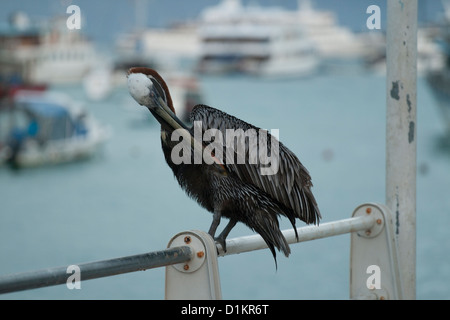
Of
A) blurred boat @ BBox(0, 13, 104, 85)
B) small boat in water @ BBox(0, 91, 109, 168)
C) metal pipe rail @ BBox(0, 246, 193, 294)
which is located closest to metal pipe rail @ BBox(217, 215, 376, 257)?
metal pipe rail @ BBox(0, 246, 193, 294)

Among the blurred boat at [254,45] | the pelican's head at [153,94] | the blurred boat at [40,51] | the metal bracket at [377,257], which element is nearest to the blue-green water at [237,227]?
the blurred boat at [254,45]

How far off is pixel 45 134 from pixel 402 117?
23.5 m

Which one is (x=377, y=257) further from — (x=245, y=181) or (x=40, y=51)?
(x=40, y=51)

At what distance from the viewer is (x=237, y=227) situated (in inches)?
720

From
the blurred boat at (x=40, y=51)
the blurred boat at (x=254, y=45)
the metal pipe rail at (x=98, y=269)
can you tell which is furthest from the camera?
the blurred boat at (x=254, y=45)

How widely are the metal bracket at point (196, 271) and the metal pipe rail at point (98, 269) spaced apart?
0.02 meters

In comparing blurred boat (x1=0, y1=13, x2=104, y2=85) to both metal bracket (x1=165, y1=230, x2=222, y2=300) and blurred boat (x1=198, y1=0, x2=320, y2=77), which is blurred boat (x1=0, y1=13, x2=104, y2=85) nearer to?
blurred boat (x1=198, y1=0, x2=320, y2=77)

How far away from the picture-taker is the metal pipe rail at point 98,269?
5.11 ft

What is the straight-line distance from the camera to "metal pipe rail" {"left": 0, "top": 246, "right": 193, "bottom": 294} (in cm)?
156

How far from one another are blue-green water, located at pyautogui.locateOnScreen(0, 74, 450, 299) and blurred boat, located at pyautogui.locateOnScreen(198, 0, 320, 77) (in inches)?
54.5

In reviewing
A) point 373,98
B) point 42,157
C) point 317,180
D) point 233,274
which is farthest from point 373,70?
point 233,274

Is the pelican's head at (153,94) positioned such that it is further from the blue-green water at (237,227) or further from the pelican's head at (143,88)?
the blue-green water at (237,227)
